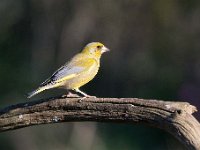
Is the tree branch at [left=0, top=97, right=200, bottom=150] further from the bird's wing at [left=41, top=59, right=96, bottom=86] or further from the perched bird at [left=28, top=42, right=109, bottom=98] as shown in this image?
the bird's wing at [left=41, top=59, right=96, bottom=86]

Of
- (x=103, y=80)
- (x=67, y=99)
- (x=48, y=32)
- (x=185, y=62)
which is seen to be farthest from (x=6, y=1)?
(x=67, y=99)

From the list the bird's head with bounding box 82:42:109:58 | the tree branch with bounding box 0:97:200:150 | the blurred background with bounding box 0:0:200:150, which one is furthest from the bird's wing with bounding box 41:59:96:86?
the blurred background with bounding box 0:0:200:150

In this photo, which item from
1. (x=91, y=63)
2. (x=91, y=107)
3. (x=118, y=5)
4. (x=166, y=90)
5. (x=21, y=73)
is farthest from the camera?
(x=118, y=5)

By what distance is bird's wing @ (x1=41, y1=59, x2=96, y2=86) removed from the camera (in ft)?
32.7

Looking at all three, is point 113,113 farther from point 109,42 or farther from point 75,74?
point 109,42

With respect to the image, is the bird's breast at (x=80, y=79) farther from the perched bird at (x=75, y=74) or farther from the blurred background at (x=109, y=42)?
the blurred background at (x=109, y=42)

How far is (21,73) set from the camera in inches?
979

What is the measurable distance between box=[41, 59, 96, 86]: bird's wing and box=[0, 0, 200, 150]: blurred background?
1212 centimetres

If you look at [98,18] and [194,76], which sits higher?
[98,18]

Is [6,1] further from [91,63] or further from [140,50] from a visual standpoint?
[91,63]

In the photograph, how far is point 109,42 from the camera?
27.2 m

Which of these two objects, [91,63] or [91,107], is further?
[91,63]

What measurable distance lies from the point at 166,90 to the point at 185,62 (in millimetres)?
3407

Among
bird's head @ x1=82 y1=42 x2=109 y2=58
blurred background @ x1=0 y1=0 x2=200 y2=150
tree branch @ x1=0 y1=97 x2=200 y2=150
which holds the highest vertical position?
blurred background @ x1=0 y1=0 x2=200 y2=150
